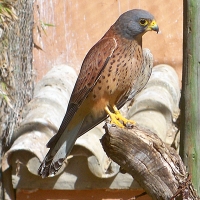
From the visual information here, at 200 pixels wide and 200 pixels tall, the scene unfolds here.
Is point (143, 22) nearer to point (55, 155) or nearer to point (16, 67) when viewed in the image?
point (55, 155)

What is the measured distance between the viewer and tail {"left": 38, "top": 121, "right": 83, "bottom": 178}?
4045mm

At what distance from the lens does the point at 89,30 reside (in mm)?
6520

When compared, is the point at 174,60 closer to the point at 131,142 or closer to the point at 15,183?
the point at 15,183

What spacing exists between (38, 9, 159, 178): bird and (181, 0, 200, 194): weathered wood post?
0.74 ft

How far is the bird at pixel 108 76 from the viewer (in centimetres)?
416

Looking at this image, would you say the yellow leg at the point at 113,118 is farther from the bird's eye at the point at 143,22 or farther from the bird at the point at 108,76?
the bird's eye at the point at 143,22

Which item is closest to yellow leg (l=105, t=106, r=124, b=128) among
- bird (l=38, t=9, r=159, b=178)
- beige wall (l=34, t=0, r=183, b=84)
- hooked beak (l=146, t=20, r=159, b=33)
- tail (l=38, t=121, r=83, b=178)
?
bird (l=38, t=9, r=159, b=178)

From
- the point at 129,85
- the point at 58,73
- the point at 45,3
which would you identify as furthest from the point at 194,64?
the point at 45,3

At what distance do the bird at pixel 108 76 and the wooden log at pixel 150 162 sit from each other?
2.25 ft

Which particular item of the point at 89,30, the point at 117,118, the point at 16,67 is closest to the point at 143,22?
the point at 117,118

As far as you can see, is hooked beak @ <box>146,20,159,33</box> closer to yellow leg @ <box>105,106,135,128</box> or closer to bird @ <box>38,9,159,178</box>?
bird @ <box>38,9,159,178</box>

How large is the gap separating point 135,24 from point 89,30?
7.68ft

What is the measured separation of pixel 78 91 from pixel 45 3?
8.00ft

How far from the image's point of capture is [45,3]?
6441 mm
